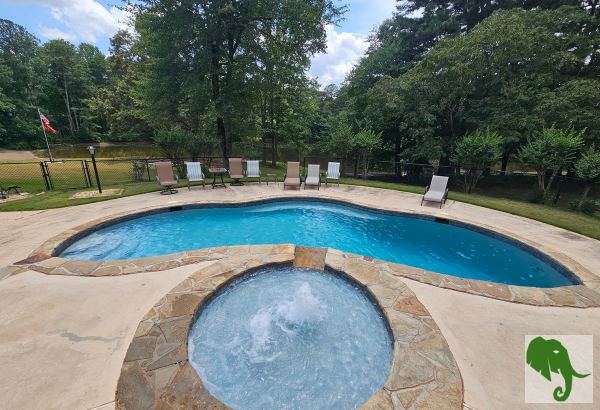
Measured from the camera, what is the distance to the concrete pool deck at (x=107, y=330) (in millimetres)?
1914

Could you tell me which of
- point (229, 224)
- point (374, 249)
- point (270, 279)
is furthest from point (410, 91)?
point (270, 279)

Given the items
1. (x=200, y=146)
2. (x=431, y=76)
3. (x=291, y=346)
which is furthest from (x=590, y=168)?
(x=200, y=146)

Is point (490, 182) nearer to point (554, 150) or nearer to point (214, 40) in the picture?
point (554, 150)

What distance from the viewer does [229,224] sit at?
251 inches

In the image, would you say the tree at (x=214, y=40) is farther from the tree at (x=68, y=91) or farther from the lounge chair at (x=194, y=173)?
the tree at (x=68, y=91)

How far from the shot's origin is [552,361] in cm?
230

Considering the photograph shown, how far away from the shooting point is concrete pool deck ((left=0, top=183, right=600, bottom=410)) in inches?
75.4

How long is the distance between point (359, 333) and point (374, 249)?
284 centimetres

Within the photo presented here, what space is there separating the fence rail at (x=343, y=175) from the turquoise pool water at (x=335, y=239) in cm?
357

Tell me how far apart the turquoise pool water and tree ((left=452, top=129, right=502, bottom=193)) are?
458cm

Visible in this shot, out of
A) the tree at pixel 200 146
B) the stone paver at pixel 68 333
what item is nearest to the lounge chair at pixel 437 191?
the stone paver at pixel 68 333

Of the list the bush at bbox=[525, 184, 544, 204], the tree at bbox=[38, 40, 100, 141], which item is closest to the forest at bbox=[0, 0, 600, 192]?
the bush at bbox=[525, 184, 544, 204]

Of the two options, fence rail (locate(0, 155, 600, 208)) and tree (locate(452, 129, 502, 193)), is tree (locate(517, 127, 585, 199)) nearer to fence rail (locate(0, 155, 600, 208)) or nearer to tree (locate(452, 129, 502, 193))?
fence rail (locate(0, 155, 600, 208))

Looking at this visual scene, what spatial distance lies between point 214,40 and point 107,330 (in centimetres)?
1053
